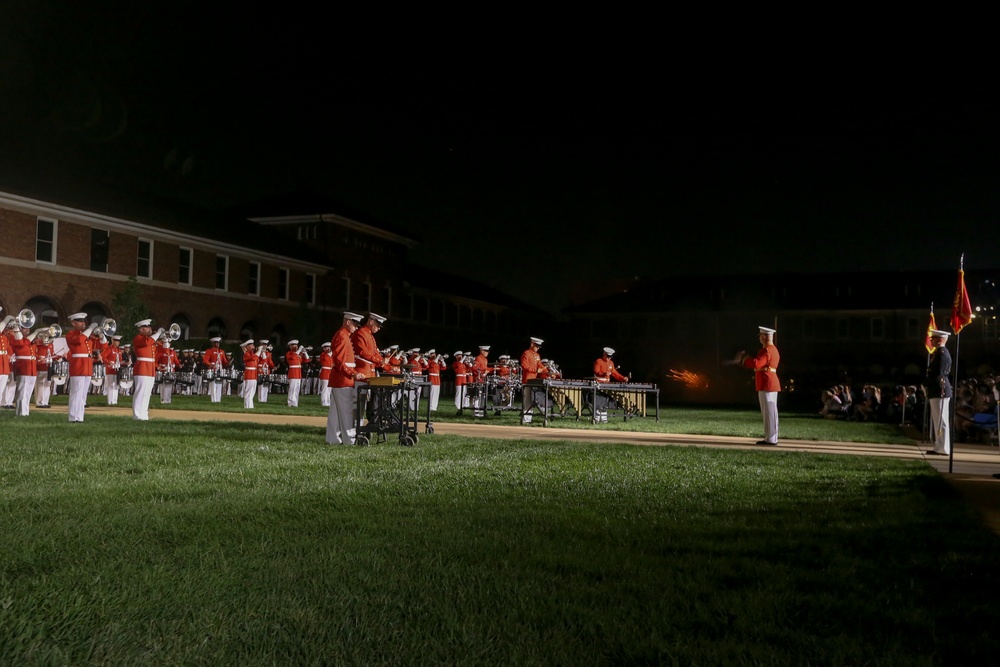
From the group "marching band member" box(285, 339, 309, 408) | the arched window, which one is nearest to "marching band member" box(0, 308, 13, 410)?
"marching band member" box(285, 339, 309, 408)

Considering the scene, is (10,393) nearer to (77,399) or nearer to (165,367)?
(165,367)

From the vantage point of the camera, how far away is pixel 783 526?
270 inches

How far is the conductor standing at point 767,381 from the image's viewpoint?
16.0 m

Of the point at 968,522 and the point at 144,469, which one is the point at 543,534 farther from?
the point at 144,469

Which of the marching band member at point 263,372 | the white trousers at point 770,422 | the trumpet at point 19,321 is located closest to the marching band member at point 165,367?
the marching band member at point 263,372

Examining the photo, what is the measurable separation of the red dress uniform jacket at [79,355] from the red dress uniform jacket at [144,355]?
900mm

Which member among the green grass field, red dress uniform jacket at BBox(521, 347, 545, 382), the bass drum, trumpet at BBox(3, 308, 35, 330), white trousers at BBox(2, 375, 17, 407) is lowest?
the green grass field

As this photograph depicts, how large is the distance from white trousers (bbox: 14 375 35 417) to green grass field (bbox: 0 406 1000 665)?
9.76 m

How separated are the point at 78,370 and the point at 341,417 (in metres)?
7.29

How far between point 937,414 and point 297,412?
1480 centimetres

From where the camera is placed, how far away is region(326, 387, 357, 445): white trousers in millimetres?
13492

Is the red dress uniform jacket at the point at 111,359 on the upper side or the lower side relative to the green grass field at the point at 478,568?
upper

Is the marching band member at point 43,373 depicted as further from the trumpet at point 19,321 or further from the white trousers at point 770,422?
the white trousers at point 770,422

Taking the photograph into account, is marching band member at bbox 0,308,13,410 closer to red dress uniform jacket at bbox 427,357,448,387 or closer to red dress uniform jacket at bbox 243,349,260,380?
red dress uniform jacket at bbox 243,349,260,380
